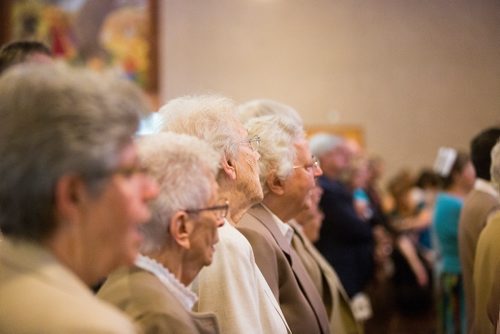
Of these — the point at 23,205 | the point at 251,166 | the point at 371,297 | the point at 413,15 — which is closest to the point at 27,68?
the point at 23,205

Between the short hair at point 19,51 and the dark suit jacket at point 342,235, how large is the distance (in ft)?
10.3

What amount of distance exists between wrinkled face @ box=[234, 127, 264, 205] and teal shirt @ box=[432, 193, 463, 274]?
3311 mm

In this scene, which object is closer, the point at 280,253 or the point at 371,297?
the point at 280,253

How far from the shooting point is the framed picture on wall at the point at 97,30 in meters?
12.3

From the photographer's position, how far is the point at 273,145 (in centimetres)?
353

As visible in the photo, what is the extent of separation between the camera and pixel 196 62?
12.3m

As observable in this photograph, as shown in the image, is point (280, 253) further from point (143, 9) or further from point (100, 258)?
point (143, 9)

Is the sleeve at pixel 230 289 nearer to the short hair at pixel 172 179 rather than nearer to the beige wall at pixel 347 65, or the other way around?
the short hair at pixel 172 179

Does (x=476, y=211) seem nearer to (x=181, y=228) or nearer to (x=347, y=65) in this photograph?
(x=181, y=228)

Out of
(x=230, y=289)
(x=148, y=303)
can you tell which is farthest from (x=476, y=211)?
(x=148, y=303)

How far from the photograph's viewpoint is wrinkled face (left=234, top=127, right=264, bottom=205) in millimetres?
3012

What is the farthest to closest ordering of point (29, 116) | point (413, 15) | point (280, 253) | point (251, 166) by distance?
point (413, 15) → point (280, 253) → point (251, 166) → point (29, 116)

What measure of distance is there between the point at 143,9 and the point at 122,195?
11058 mm

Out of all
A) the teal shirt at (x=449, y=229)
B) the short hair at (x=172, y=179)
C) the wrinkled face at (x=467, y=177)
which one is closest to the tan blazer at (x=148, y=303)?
the short hair at (x=172, y=179)
